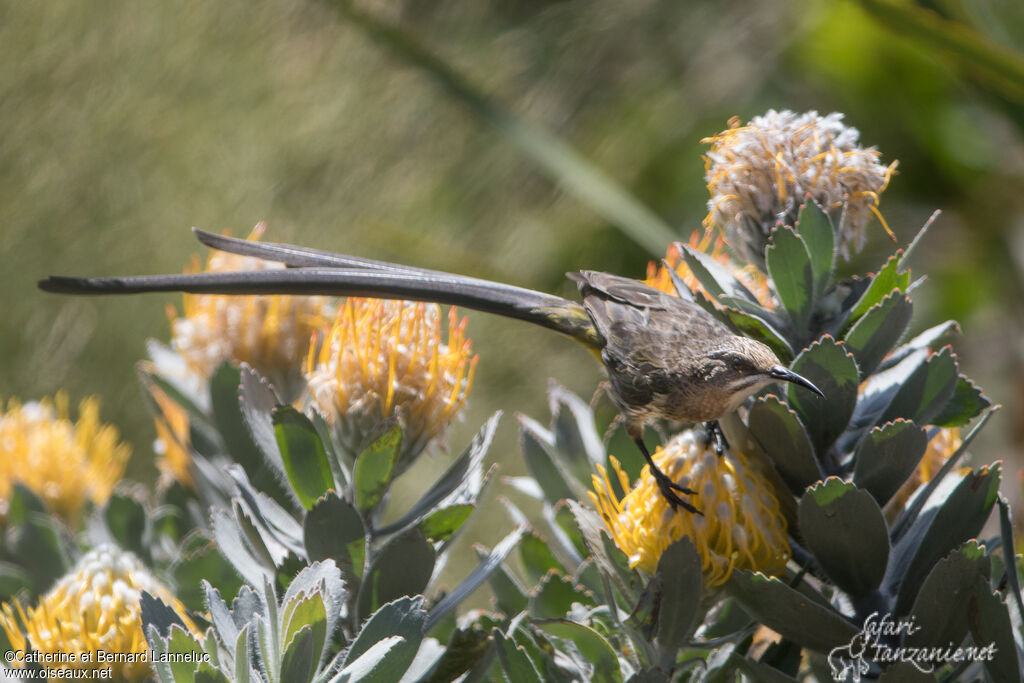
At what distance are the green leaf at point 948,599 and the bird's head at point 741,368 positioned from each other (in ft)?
0.37

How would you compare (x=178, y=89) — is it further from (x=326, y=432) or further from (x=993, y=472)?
(x=993, y=472)

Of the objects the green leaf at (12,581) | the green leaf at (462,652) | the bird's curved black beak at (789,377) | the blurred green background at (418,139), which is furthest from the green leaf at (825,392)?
the blurred green background at (418,139)

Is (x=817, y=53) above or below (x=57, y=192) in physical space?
above

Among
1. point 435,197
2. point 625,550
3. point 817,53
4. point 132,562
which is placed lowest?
point 132,562

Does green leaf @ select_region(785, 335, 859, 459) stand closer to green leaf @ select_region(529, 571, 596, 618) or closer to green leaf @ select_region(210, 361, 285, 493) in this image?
green leaf @ select_region(529, 571, 596, 618)

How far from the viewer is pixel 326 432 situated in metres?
0.59

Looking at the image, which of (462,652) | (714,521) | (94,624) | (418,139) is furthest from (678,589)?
(418,139)

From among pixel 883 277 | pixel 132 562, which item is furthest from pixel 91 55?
pixel 883 277

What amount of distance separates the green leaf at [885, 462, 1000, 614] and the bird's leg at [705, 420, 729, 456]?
112 millimetres

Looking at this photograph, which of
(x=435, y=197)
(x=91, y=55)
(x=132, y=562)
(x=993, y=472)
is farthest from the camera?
(x=435, y=197)

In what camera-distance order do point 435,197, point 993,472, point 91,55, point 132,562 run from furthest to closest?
point 435,197 < point 91,55 < point 132,562 < point 993,472

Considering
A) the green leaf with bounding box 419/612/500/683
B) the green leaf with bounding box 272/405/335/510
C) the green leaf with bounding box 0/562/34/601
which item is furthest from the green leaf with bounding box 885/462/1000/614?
the green leaf with bounding box 0/562/34/601

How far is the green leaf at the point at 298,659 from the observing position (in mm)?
464

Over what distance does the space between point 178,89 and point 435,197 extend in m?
0.44
